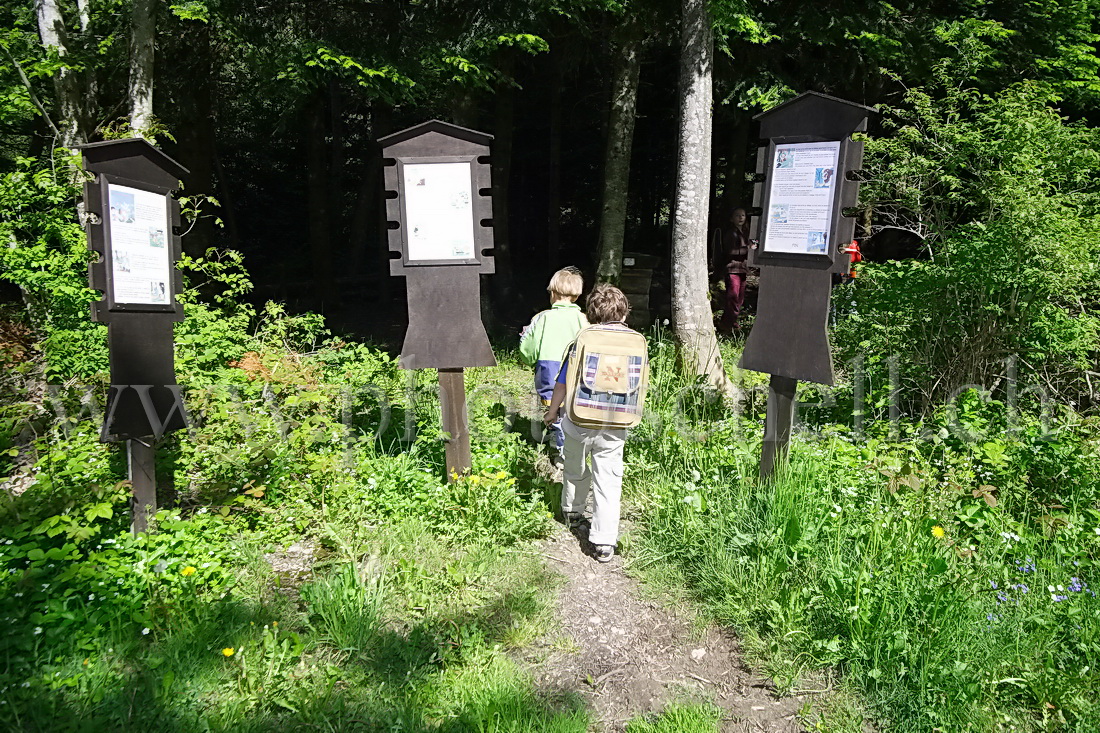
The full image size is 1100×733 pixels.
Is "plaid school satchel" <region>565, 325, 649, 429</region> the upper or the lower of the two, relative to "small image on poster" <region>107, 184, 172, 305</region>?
lower

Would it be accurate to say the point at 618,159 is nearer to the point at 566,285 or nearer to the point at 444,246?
the point at 566,285

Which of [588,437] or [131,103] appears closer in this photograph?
[588,437]

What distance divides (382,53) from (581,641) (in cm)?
660

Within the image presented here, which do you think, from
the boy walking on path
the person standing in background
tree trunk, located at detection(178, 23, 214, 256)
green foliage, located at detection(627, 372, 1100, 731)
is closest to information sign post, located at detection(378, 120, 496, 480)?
the boy walking on path

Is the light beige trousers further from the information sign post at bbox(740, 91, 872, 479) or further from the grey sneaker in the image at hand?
the information sign post at bbox(740, 91, 872, 479)

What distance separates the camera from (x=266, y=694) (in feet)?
9.55

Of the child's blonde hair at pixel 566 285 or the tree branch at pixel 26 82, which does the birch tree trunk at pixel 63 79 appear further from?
the child's blonde hair at pixel 566 285

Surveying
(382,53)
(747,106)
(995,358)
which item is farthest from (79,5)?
(995,358)

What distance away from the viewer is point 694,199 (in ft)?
22.5

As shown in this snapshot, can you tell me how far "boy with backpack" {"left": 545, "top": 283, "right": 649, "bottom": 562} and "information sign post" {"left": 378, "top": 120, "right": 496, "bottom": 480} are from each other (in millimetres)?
774

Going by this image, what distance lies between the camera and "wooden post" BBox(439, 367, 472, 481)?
15.1ft

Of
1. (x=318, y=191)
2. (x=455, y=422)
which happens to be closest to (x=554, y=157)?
(x=318, y=191)

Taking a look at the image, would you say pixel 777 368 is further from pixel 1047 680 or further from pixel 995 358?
pixel 995 358

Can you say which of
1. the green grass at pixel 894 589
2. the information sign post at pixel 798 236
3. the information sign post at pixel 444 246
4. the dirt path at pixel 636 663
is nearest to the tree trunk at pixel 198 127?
the information sign post at pixel 444 246
